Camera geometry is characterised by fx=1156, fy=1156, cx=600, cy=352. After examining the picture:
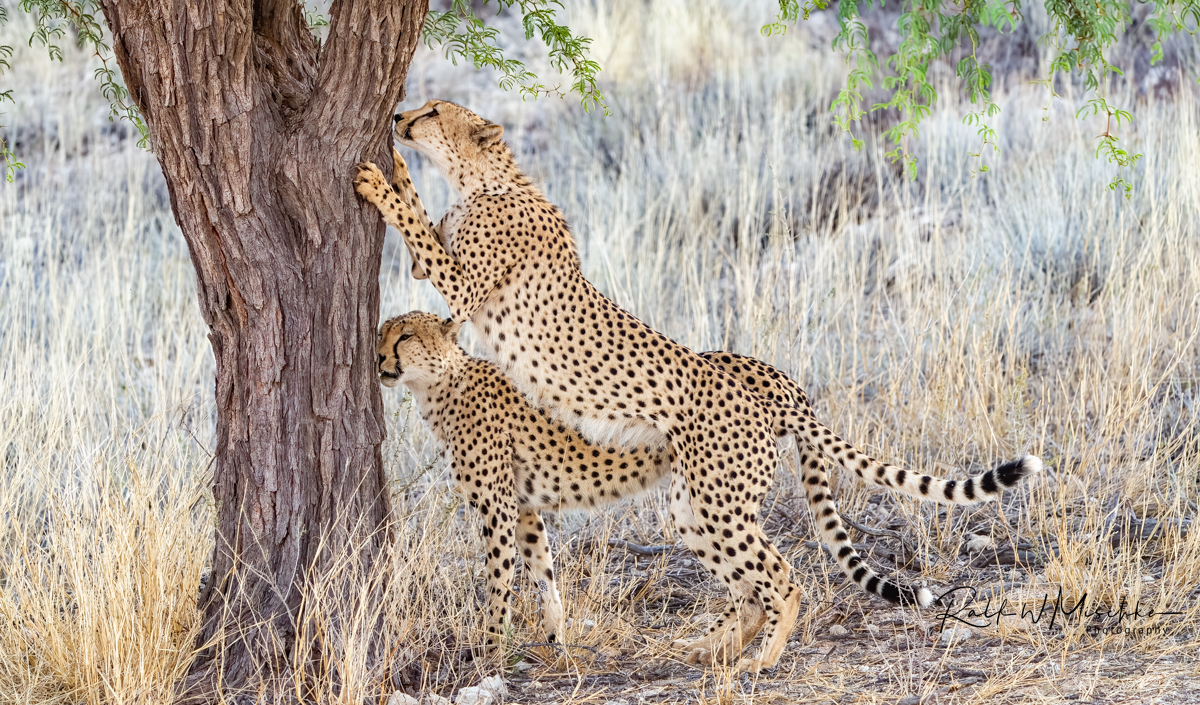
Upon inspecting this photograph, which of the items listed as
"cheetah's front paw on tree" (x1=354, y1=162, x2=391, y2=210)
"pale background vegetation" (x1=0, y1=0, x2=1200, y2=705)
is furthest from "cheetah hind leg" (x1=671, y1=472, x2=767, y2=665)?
"cheetah's front paw on tree" (x1=354, y1=162, x2=391, y2=210)

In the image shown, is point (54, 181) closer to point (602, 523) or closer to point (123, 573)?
point (602, 523)

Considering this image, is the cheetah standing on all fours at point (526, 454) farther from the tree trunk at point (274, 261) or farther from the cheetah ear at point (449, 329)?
the tree trunk at point (274, 261)

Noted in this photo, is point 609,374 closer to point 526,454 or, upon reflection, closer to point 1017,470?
point 526,454

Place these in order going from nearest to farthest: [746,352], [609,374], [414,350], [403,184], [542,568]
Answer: [403,184], [609,374], [542,568], [414,350], [746,352]

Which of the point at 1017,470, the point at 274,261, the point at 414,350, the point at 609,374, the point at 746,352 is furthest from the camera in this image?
the point at 746,352

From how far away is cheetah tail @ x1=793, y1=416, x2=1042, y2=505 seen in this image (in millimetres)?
3113

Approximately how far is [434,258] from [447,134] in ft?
1.82

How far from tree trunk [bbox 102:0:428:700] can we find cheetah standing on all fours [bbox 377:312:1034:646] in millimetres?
559

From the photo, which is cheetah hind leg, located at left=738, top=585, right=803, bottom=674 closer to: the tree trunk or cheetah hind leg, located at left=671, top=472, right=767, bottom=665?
cheetah hind leg, located at left=671, top=472, right=767, bottom=665

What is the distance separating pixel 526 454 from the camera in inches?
148

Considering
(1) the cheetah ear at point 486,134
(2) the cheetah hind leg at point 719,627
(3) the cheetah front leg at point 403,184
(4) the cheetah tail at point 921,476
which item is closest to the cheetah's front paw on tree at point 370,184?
(3) the cheetah front leg at point 403,184

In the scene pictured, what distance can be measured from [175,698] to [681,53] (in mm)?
7916

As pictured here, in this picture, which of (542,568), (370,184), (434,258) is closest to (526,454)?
(542,568)

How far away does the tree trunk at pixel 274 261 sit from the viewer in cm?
287
